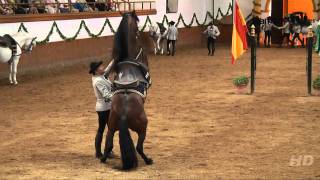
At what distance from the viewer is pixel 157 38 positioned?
26500 mm

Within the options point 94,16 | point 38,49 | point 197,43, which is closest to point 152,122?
point 38,49

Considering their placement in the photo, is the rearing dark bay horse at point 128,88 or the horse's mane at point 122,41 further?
the horse's mane at point 122,41

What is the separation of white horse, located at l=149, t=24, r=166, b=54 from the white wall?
2.55 feet

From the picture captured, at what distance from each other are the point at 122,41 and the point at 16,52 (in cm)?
987

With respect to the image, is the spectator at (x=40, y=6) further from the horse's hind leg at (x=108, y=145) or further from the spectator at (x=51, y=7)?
the horse's hind leg at (x=108, y=145)

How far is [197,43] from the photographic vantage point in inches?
1292

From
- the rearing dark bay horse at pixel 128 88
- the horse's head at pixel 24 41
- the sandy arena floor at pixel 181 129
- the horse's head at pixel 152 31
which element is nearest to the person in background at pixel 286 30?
the horse's head at pixel 152 31

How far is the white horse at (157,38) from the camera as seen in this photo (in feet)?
85.2

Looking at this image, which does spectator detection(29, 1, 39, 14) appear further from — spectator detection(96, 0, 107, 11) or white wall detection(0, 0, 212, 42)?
spectator detection(96, 0, 107, 11)

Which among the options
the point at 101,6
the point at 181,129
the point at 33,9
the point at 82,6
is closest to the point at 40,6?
the point at 33,9

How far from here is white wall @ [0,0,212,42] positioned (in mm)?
19547

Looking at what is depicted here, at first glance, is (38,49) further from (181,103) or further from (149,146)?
(149,146)

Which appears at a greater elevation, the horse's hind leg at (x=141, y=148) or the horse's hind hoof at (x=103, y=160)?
the horse's hind leg at (x=141, y=148)

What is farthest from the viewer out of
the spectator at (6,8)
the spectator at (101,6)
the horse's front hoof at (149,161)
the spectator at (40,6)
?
the spectator at (101,6)
